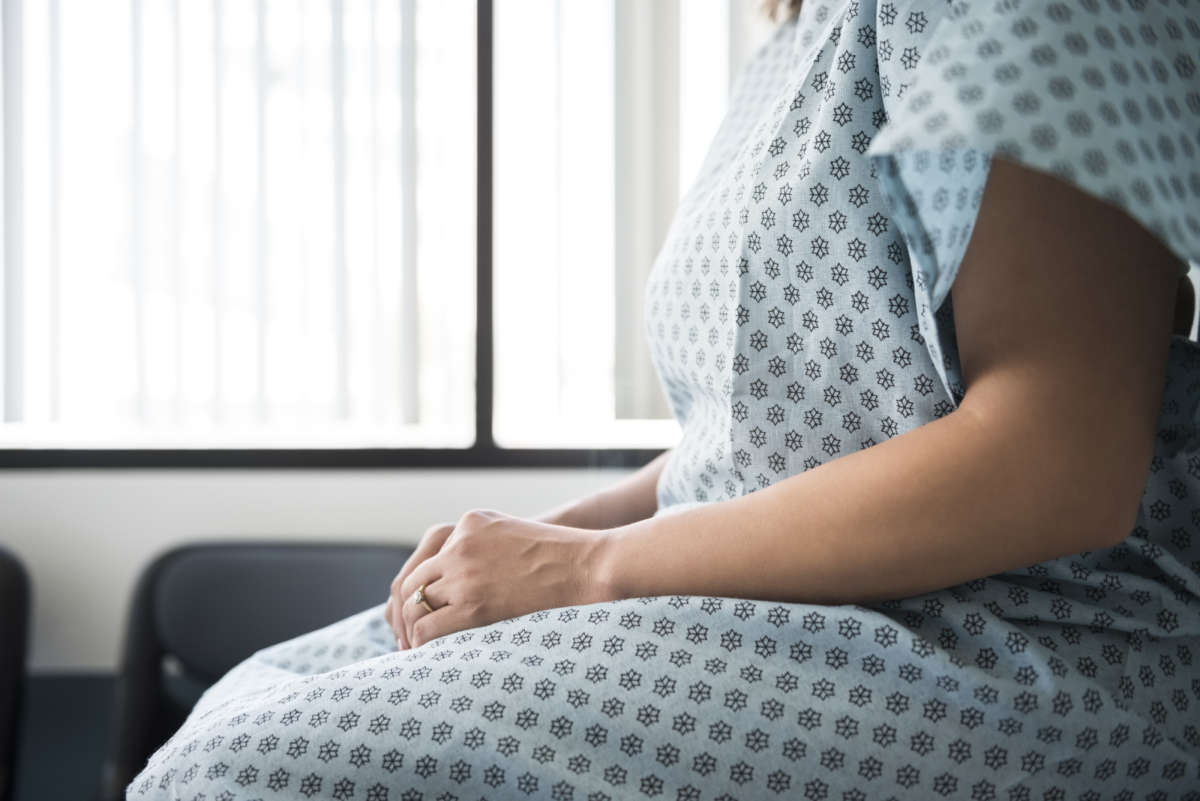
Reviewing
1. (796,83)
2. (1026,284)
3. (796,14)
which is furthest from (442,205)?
(1026,284)

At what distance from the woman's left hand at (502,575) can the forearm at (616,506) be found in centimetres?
27

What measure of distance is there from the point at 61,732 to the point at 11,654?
348mm

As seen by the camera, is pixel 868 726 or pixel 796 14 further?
pixel 796 14

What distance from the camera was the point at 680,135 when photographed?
6.50 feet

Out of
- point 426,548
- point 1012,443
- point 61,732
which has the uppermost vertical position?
point 1012,443

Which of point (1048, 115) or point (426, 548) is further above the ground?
point (1048, 115)

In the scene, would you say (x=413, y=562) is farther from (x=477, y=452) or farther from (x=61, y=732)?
(x=61, y=732)

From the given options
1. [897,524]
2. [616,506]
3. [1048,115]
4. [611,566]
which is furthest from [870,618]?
[616,506]

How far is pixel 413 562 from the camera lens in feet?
2.24

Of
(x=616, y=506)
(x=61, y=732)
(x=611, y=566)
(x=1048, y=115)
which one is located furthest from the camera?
(x=61, y=732)

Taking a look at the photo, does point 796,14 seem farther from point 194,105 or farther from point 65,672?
point 65,672

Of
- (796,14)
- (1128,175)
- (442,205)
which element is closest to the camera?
(1128,175)

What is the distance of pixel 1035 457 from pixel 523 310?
160 cm

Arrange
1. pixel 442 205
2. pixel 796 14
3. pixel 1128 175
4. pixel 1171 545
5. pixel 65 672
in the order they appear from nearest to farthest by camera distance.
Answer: pixel 1128 175
pixel 1171 545
pixel 796 14
pixel 65 672
pixel 442 205
